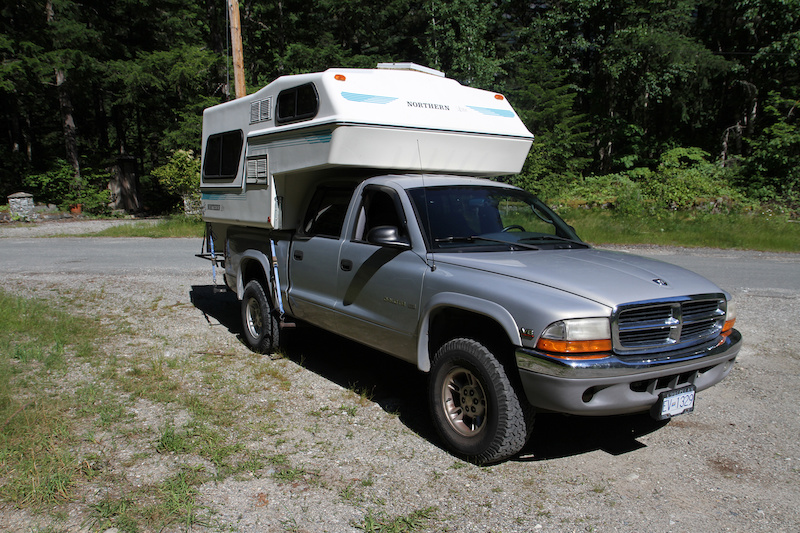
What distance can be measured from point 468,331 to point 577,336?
917 millimetres

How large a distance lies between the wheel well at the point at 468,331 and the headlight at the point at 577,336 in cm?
40

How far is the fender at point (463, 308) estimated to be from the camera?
143 inches

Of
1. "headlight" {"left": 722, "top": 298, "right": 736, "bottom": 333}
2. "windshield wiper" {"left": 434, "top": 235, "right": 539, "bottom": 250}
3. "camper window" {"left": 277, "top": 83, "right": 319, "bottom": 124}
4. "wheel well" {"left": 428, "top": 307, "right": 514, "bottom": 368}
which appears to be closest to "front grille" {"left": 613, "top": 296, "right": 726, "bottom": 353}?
"headlight" {"left": 722, "top": 298, "right": 736, "bottom": 333}

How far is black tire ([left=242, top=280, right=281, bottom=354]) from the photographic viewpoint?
646 centimetres

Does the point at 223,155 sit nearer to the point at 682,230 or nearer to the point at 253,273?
the point at 253,273

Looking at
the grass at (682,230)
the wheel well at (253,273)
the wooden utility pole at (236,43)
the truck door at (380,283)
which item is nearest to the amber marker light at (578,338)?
the truck door at (380,283)

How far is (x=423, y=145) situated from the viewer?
5.52 metres

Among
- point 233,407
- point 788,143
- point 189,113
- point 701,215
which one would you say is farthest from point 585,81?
point 233,407

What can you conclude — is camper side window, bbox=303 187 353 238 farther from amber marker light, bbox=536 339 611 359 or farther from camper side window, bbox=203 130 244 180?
amber marker light, bbox=536 339 611 359

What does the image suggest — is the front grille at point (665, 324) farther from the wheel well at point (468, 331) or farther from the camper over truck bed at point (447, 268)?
the wheel well at point (468, 331)

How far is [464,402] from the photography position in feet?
13.5

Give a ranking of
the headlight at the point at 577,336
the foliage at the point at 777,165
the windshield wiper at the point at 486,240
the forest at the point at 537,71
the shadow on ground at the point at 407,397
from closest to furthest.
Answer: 1. the headlight at the point at 577,336
2. the shadow on ground at the point at 407,397
3. the windshield wiper at the point at 486,240
4. the foliage at the point at 777,165
5. the forest at the point at 537,71

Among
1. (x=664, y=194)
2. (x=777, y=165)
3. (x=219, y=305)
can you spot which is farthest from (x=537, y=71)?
(x=219, y=305)

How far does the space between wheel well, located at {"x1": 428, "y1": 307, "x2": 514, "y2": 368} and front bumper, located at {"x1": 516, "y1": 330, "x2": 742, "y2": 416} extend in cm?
28
